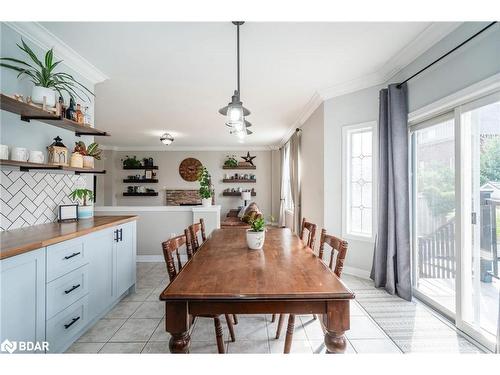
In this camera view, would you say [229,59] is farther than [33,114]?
Yes

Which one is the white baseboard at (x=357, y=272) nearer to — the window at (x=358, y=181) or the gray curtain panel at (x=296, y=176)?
the window at (x=358, y=181)

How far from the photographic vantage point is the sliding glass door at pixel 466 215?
1872 mm

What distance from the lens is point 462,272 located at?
2.05 metres

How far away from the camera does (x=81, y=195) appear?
2488mm

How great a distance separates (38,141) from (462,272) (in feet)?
12.5

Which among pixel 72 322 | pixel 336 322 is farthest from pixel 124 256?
pixel 336 322

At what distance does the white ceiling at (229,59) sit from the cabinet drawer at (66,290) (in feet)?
6.71

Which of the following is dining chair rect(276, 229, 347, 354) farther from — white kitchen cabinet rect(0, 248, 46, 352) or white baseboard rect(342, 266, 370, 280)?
white baseboard rect(342, 266, 370, 280)

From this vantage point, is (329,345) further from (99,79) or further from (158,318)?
(99,79)

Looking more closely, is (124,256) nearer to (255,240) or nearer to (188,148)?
(255,240)

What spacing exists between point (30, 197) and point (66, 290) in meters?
0.90

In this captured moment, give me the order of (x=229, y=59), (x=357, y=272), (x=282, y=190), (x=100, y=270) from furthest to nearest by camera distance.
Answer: (x=282, y=190) < (x=357, y=272) < (x=229, y=59) < (x=100, y=270)

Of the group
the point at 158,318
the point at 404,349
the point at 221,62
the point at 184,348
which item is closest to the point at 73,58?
the point at 221,62

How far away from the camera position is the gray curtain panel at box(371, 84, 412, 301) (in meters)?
2.66
